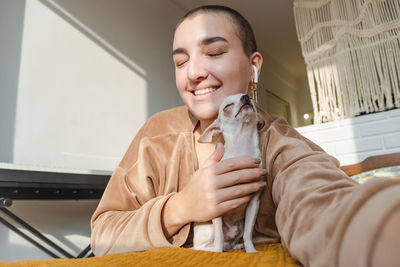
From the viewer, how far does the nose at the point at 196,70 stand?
636 millimetres

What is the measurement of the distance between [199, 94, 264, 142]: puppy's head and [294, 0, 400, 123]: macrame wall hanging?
146 centimetres

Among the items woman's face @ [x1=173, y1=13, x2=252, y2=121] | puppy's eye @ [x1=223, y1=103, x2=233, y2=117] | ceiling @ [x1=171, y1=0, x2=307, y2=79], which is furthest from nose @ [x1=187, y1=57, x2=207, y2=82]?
ceiling @ [x1=171, y1=0, x2=307, y2=79]

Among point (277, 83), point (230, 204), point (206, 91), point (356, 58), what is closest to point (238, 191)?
point (230, 204)

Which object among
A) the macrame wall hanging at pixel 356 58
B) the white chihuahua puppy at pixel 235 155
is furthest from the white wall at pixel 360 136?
the white chihuahua puppy at pixel 235 155

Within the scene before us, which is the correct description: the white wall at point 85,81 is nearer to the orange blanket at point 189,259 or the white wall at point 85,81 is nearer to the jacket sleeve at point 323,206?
the orange blanket at point 189,259

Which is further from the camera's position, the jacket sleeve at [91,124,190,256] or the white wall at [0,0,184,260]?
the white wall at [0,0,184,260]

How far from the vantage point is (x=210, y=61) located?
0.64 meters

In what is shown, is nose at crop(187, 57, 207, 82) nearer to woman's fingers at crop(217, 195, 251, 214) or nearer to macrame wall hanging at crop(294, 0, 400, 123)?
woman's fingers at crop(217, 195, 251, 214)

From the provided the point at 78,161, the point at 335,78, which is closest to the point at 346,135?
the point at 335,78

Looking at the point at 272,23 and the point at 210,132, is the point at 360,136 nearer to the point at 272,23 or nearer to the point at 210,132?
the point at 210,132

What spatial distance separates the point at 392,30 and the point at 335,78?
420mm

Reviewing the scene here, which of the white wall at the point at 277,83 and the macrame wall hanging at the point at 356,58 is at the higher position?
the white wall at the point at 277,83

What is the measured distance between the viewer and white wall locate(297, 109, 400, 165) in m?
1.55

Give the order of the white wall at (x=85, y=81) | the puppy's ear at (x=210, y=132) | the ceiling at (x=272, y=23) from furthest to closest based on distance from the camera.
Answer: the ceiling at (x=272, y=23) → the white wall at (x=85, y=81) → the puppy's ear at (x=210, y=132)
